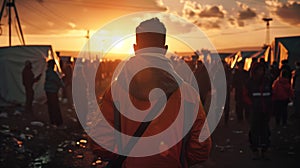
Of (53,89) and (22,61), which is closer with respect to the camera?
(53,89)

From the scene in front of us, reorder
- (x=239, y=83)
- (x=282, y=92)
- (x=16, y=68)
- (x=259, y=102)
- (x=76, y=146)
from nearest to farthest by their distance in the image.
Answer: (x=259, y=102) → (x=76, y=146) → (x=282, y=92) → (x=239, y=83) → (x=16, y=68)

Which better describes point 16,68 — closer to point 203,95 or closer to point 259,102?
point 203,95

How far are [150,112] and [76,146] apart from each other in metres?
7.71

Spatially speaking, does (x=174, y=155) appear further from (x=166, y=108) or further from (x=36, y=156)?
(x=36, y=156)

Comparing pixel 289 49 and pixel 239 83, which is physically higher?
pixel 289 49

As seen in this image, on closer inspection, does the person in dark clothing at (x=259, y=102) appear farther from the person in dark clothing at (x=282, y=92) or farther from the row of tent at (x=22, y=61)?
the row of tent at (x=22, y=61)

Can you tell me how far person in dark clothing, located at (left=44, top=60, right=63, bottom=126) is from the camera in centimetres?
1191

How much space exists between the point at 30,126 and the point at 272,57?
14.8 meters

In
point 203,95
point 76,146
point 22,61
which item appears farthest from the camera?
point 22,61

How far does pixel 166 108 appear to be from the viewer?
2.72m

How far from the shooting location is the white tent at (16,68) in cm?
1933

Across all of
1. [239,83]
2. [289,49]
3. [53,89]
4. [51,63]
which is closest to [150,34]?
[51,63]

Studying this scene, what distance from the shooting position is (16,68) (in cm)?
1992

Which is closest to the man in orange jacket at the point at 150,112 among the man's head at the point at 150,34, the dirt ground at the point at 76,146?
the man's head at the point at 150,34
